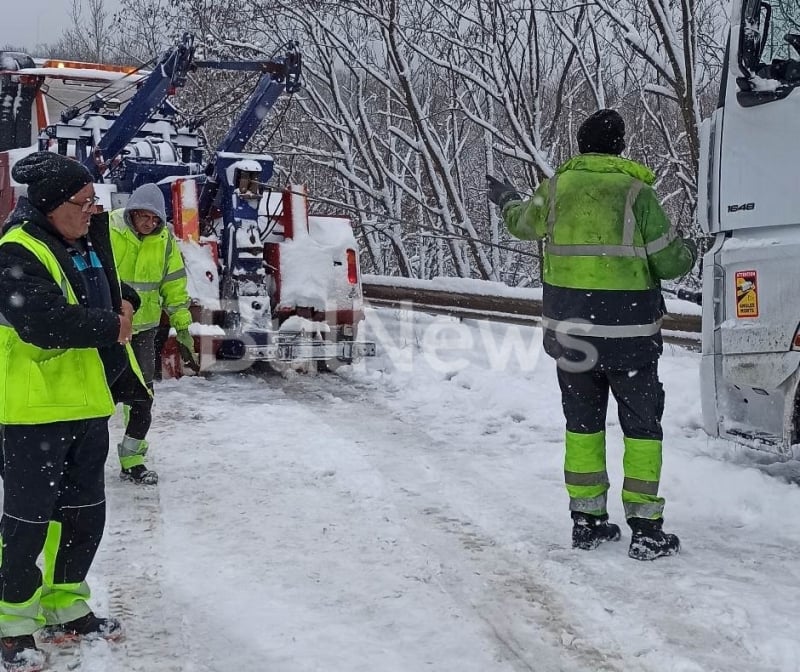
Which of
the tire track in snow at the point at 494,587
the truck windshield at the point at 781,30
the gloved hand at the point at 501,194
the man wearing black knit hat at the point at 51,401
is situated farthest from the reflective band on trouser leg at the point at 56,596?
the truck windshield at the point at 781,30

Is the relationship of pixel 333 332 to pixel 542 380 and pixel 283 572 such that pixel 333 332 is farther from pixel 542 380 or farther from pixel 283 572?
pixel 283 572

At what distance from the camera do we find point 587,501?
4277 mm

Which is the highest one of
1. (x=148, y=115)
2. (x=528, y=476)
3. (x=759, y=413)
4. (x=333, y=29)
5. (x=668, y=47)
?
(x=333, y=29)

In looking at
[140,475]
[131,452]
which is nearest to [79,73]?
[131,452]

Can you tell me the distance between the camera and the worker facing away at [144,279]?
5367mm

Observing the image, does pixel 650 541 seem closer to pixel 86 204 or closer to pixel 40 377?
pixel 40 377

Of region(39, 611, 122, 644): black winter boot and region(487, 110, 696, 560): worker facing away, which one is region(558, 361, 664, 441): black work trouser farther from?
region(39, 611, 122, 644): black winter boot

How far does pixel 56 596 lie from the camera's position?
11.0 ft

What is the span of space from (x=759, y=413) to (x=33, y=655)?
354cm

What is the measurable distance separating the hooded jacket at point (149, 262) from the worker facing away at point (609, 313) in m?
2.43

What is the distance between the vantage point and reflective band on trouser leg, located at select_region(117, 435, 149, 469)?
211 inches

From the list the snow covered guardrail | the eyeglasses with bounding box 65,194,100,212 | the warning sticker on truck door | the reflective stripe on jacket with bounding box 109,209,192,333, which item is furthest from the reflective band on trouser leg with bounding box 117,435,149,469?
the snow covered guardrail

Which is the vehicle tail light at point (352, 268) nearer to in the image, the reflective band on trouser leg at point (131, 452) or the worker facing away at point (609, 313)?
the reflective band on trouser leg at point (131, 452)

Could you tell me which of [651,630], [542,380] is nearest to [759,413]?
[651,630]
